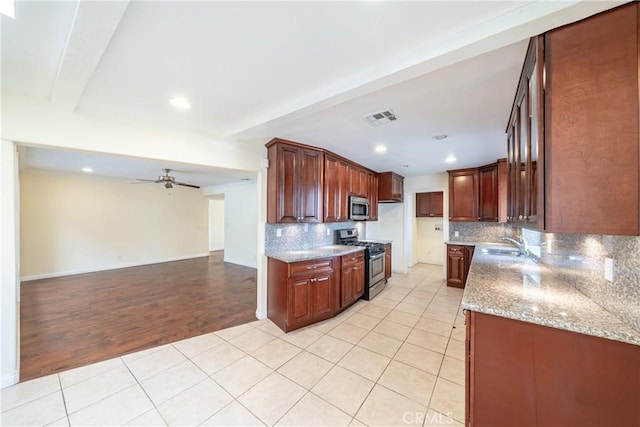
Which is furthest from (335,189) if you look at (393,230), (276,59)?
(393,230)

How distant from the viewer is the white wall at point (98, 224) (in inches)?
212

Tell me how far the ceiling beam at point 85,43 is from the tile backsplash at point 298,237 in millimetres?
2328

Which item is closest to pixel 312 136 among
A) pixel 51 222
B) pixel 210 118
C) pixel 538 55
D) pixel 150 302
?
pixel 210 118

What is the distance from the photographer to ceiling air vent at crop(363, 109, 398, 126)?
241 cm

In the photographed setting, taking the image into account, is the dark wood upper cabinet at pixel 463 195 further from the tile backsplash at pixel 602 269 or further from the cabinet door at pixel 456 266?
the tile backsplash at pixel 602 269

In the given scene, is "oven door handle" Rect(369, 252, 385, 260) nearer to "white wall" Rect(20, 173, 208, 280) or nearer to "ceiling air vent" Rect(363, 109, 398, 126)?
"ceiling air vent" Rect(363, 109, 398, 126)

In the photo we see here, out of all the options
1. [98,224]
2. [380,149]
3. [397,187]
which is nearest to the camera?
[380,149]

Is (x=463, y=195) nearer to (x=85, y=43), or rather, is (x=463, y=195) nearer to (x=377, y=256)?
(x=377, y=256)

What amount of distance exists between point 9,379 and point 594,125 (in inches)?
171

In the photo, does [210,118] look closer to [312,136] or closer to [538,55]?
[312,136]

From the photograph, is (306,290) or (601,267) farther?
(306,290)

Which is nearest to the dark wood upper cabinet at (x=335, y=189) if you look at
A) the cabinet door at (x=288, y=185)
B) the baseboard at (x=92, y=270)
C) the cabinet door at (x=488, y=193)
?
the cabinet door at (x=288, y=185)

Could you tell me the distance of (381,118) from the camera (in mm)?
2537

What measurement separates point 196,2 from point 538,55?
176 cm
